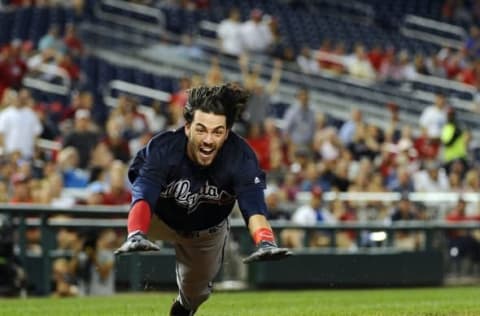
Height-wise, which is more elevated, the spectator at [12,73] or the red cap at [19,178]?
the spectator at [12,73]

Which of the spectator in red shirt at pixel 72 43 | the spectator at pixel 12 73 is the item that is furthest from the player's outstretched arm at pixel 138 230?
the spectator in red shirt at pixel 72 43

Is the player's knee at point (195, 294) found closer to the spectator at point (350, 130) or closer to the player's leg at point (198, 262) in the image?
the player's leg at point (198, 262)

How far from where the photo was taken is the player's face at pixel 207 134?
23.0 ft

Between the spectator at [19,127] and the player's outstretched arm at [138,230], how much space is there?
9.05 metres

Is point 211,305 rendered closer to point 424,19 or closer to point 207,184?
point 207,184

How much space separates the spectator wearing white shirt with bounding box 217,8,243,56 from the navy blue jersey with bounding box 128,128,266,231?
51.4ft

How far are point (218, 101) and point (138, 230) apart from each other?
0.87 meters

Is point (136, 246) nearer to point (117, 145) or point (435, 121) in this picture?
point (117, 145)

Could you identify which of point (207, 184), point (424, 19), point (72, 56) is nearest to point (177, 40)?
point (72, 56)

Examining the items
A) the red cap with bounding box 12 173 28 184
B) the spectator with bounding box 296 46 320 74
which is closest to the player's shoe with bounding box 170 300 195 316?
the red cap with bounding box 12 173 28 184

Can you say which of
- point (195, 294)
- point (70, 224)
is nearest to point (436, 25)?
point (70, 224)

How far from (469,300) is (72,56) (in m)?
11.8

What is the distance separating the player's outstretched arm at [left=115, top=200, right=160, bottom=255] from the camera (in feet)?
21.7

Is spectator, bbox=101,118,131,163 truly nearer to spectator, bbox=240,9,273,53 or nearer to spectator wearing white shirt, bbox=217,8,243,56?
spectator wearing white shirt, bbox=217,8,243,56
